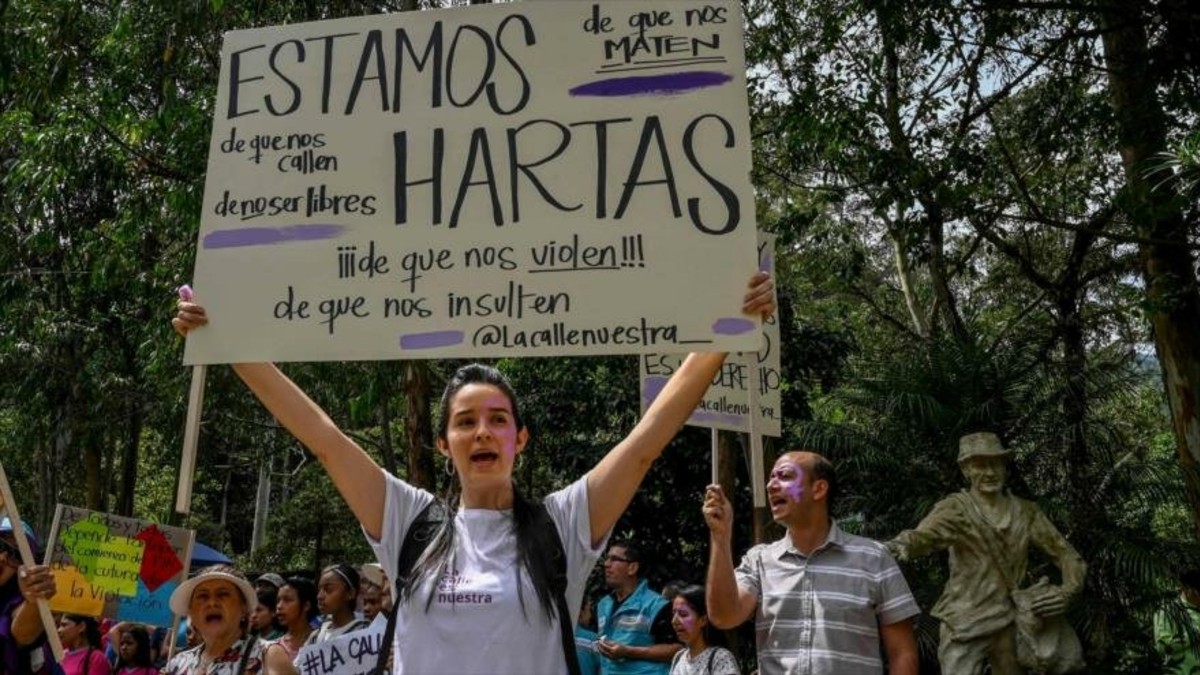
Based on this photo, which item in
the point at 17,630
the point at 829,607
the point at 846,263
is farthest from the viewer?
the point at 846,263

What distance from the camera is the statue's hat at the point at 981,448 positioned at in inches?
236

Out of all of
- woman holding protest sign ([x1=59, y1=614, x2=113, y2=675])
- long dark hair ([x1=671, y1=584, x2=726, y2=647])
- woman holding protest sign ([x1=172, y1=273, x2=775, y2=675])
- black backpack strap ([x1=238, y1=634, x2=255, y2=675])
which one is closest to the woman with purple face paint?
long dark hair ([x1=671, y1=584, x2=726, y2=647])

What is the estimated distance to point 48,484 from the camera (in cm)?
1836

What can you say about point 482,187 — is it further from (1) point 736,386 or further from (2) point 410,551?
(1) point 736,386

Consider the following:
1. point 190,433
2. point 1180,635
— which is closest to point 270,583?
point 190,433

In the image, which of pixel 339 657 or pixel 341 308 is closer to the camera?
pixel 341 308

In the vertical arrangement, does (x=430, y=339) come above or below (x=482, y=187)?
below

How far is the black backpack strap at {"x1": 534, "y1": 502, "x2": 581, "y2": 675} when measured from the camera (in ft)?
7.64

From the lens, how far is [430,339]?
3125 mm

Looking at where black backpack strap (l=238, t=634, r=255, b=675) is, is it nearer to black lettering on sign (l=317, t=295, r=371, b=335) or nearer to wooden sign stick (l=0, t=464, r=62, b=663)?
wooden sign stick (l=0, t=464, r=62, b=663)

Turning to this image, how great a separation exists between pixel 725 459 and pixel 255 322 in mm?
7176

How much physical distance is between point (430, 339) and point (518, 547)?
86 centimetres

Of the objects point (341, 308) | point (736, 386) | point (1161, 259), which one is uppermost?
point (1161, 259)

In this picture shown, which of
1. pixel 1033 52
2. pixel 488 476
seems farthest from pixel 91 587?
pixel 1033 52
